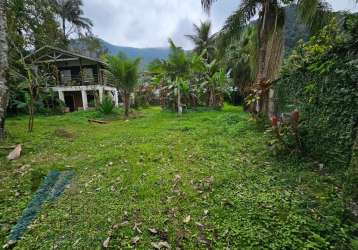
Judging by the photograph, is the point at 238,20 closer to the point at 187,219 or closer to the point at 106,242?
the point at 187,219

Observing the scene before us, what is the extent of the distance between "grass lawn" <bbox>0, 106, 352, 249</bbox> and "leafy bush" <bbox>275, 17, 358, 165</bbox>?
45cm

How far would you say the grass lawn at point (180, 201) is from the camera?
2.07 m

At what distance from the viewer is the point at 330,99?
10.4 feet

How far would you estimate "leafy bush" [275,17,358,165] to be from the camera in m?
2.78

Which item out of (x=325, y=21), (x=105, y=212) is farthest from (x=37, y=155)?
(x=325, y=21)

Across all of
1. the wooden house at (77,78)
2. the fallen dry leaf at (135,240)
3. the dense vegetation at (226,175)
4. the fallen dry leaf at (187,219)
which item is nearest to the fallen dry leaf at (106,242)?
the dense vegetation at (226,175)

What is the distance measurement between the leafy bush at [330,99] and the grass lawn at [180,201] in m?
0.45

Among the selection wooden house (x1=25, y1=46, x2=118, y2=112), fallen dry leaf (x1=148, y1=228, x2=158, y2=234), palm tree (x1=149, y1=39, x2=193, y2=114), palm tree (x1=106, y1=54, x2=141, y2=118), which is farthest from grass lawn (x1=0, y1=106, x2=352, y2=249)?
wooden house (x1=25, y1=46, x2=118, y2=112)

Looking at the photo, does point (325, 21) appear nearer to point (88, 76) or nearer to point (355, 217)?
point (355, 217)

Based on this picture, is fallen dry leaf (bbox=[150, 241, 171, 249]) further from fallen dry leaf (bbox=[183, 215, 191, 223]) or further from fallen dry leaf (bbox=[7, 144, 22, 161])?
fallen dry leaf (bbox=[7, 144, 22, 161])

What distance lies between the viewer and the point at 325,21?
22.7ft

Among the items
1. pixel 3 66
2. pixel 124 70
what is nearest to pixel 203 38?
pixel 124 70

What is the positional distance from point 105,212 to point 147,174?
1.13 meters

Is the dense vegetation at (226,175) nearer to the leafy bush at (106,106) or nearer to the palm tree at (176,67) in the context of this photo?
the palm tree at (176,67)
